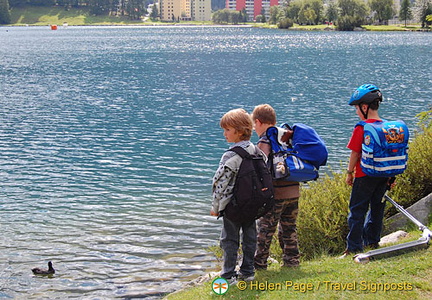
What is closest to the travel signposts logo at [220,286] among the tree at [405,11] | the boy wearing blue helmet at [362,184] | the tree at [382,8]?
the boy wearing blue helmet at [362,184]

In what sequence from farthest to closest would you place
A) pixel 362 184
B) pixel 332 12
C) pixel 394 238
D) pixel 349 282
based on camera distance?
pixel 332 12
pixel 394 238
pixel 362 184
pixel 349 282

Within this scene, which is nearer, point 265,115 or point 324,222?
point 265,115

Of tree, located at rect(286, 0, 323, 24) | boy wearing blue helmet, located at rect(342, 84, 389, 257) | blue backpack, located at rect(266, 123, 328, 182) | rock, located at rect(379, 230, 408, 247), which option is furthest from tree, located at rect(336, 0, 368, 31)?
blue backpack, located at rect(266, 123, 328, 182)

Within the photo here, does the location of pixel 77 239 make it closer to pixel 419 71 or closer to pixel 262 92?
pixel 262 92

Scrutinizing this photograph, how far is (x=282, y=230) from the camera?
716 centimetres

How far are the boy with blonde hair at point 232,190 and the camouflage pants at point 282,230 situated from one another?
12.1 inches

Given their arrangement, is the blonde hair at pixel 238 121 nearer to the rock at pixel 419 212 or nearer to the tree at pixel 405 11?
the rock at pixel 419 212

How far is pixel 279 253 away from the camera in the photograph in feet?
29.3

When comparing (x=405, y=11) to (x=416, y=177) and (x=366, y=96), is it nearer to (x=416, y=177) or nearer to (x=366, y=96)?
(x=416, y=177)

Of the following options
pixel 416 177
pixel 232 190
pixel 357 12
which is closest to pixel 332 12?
pixel 357 12

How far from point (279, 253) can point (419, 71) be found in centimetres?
4904

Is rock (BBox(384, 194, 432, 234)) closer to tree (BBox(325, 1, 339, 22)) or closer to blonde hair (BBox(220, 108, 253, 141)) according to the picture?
blonde hair (BBox(220, 108, 253, 141))

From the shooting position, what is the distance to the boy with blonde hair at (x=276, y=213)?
6.80m

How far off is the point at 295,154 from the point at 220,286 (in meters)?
1.89
